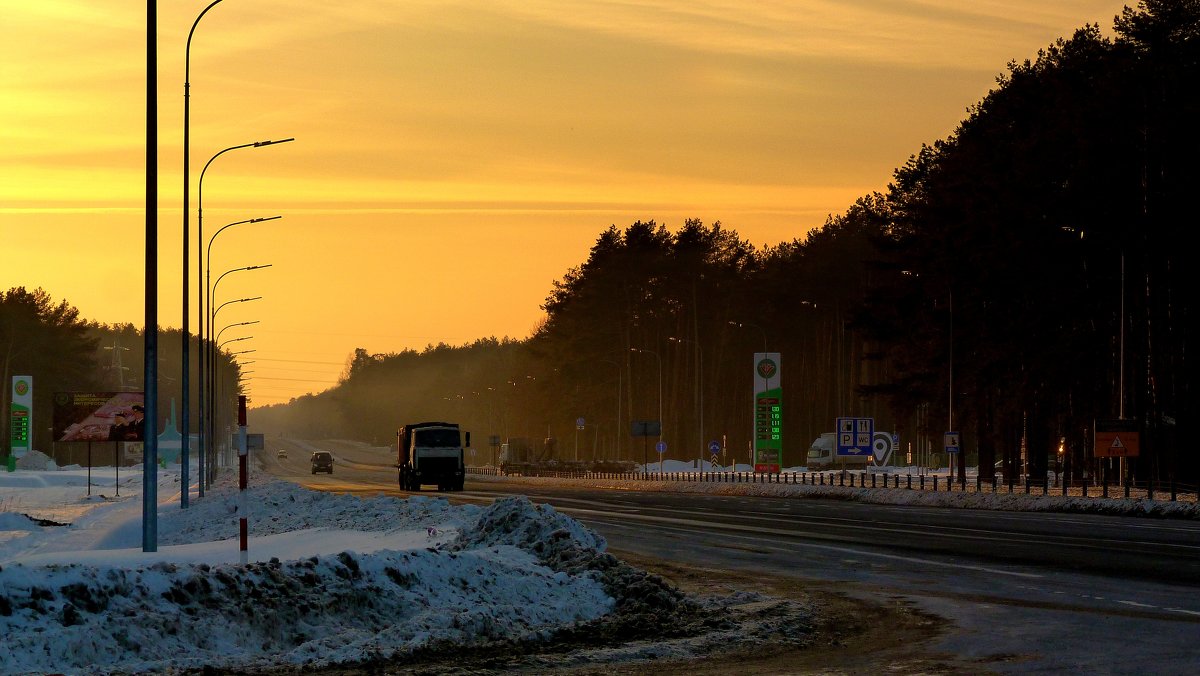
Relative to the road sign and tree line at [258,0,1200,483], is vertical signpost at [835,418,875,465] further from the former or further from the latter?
tree line at [258,0,1200,483]

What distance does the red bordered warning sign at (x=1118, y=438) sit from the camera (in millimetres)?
46438

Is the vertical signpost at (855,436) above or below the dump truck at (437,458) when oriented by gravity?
above

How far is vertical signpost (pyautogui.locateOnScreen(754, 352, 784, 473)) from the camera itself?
260 feet

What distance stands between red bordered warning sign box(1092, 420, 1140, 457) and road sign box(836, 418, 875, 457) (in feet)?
65.8

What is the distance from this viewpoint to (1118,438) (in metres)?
46.6

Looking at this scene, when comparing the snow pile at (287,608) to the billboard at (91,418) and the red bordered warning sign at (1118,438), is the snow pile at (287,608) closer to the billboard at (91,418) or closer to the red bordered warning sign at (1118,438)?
the red bordered warning sign at (1118,438)

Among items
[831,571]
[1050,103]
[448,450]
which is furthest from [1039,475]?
[831,571]

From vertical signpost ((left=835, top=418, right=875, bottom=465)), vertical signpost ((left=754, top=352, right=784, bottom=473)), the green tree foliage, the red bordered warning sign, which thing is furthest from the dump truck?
the green tree foliage

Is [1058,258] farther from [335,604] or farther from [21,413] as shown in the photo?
[21,413]

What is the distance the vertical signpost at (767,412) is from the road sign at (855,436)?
10790 millimetres

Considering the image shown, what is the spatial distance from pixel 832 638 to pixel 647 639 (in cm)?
183

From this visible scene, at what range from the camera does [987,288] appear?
229ft

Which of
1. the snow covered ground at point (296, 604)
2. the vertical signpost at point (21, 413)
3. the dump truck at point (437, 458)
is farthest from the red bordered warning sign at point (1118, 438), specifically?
the vertical signpost at point (21, 413)

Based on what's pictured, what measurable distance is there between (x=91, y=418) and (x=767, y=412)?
3608cm
